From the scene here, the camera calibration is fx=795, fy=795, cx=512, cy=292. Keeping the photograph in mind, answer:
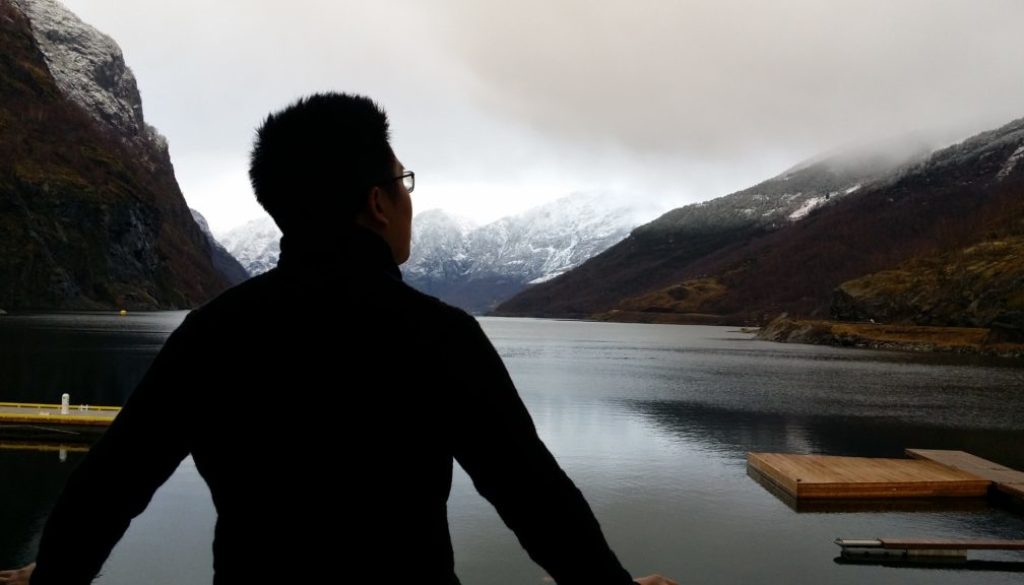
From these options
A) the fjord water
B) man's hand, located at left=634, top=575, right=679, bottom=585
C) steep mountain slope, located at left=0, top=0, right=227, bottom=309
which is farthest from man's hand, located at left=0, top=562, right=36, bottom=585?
steep mountain slope, located at left=0, top=0, right=227, bottom=309

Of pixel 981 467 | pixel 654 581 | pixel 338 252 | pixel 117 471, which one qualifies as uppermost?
pixel 338 252

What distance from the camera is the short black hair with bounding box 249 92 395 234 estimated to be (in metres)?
2.50

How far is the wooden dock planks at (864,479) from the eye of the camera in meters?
25.9

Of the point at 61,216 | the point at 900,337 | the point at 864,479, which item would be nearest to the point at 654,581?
the point at 864,479

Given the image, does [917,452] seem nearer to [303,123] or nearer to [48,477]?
[48,477]

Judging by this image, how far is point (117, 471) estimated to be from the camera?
2.39 m

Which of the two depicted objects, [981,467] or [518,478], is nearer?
[518,478]

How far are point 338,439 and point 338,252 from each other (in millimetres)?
562

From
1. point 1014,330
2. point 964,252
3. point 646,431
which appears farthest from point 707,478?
point 964,252

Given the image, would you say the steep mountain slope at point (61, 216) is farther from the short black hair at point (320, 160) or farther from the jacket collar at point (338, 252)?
the jacket collar at point (338, 252)

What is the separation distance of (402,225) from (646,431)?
36440mm

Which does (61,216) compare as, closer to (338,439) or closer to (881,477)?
(881,477)

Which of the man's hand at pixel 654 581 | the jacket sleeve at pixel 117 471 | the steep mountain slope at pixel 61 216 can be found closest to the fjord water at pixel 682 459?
the jacket sleeve at pixel 117 471

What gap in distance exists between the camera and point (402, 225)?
8.63 feet
